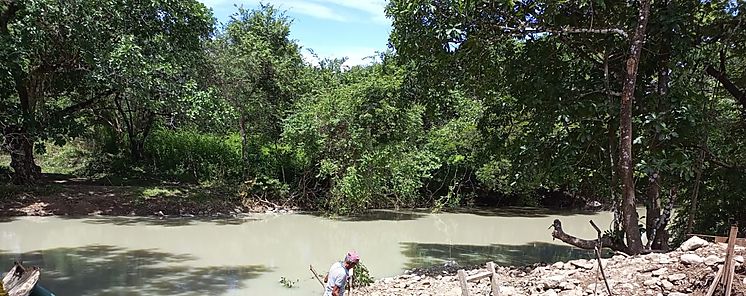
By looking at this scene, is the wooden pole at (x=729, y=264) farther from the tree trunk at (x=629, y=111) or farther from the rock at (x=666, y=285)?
the tree trunk at (x=629, y=111)

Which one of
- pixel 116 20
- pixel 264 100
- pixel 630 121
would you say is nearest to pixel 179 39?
pixel 116 20

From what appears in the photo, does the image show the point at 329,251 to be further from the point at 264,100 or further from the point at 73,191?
the point at 73,191

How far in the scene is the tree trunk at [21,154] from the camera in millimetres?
14884

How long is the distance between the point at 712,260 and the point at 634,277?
2.36 feet

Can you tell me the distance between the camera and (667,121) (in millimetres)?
7555

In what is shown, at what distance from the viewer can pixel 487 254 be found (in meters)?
11.8

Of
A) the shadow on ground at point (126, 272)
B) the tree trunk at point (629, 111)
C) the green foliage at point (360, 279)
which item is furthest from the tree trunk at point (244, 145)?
the tree trunk at point (629, 111)

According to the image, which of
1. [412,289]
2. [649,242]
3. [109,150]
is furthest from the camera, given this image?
[109,150]

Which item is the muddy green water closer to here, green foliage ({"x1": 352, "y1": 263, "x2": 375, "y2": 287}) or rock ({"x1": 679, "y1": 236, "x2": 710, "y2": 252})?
green foliage ({"x1": 352, "y1": 263, "x2": 375, "y2": 287})

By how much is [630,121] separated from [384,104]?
7397mm

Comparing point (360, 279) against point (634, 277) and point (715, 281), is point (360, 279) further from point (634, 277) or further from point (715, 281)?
point (715, 281)

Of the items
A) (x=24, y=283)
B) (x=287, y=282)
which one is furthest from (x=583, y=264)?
(x=24, y=283)

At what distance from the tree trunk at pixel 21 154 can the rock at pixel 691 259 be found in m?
15.3

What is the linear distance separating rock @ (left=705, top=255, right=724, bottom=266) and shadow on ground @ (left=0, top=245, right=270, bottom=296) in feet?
19.9
